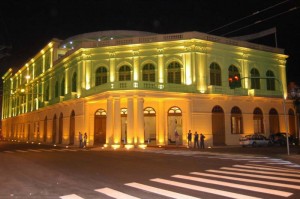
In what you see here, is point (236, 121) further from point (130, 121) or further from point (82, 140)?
point (82, 140)

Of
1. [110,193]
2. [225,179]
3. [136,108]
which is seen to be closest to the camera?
[110,193]

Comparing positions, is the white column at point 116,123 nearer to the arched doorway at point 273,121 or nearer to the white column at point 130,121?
the white column at point 130,121

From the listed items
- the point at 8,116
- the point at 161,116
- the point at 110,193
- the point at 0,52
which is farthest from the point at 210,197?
the point at 8,116

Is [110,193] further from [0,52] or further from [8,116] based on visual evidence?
[8,116]

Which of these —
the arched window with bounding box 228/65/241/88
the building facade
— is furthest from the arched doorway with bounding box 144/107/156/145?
the arched window with bounding box 228/65/241/88

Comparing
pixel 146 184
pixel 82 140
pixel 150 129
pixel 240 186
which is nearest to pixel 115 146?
pixel 82 140

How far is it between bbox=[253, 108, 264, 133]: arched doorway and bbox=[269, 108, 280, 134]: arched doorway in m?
1.44

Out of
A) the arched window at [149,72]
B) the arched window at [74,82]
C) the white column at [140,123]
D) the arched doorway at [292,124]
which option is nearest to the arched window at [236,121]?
the arched doorway at [292,124]

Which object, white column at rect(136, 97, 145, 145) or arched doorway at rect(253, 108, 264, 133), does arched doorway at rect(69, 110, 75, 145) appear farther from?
arched doorway at rect(253, 108, 264, 133)

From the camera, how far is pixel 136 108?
97.5 feet

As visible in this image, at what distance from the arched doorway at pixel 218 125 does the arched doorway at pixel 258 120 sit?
5061 mm

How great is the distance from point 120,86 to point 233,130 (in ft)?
46.4

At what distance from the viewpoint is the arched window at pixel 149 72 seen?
33812 millimetres

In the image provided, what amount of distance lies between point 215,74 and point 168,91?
693 centimetres
